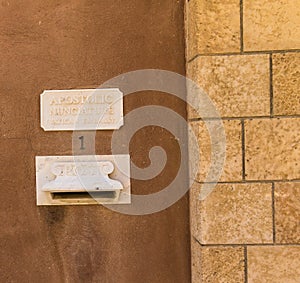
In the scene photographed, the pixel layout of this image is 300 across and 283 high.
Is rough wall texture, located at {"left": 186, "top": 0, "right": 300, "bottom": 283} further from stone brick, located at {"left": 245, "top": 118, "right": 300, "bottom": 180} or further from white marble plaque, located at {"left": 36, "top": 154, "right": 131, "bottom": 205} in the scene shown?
white marble plaque, located at {"left": 36, "top": 154, "right": 131, "bottom": 205}

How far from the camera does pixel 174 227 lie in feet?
5.85

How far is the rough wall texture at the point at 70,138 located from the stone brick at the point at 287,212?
15.7 inches

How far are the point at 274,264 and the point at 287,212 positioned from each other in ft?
0.63

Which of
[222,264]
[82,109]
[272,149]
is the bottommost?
[222,264]

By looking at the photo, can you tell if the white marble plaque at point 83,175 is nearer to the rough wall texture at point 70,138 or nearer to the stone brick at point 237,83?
the rough wall texture at point 70,138

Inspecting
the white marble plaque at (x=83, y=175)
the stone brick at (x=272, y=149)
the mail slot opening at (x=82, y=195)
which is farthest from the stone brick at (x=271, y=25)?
the mail slot opening at (x=82, y=195)

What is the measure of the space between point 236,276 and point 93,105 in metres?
0.86

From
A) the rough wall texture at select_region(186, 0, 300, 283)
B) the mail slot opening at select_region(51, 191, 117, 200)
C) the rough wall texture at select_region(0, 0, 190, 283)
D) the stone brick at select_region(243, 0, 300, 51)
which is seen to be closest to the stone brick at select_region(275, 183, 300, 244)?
the rough wall texture at select_region(186, 0, 300, 283)

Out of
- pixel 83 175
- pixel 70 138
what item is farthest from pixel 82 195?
pixel 70 138

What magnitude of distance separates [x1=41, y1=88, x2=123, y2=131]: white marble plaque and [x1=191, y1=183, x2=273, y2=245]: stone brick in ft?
1.66

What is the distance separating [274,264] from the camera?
1545 millimetres

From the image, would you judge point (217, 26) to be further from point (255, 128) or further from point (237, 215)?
point (237, 215)

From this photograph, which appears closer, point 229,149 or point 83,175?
point 229,149

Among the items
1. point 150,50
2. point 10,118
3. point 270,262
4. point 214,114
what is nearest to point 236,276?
point 270,262
